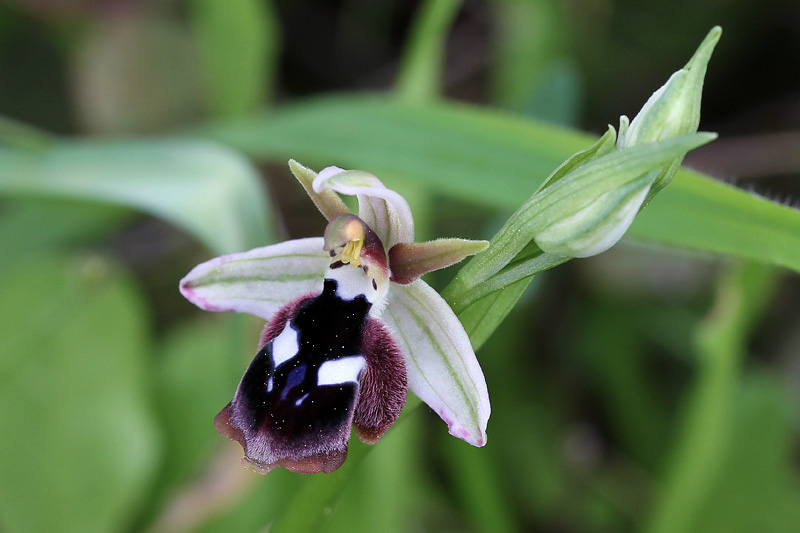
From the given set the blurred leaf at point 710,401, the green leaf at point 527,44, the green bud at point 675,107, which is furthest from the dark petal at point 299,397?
the green leaf at point 527,44

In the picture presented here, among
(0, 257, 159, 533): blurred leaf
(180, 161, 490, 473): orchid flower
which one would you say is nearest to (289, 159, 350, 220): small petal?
(180, 161, 490, 473): orchid flower

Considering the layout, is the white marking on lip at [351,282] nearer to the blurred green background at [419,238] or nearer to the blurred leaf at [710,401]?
the blurred green background at [419,238]

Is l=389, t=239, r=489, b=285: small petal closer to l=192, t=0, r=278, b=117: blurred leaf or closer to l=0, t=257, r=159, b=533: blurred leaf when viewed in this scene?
l=0, t=257, r=159, b=533: blurred leaf

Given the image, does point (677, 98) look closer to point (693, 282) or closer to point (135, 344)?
point (135, 344)


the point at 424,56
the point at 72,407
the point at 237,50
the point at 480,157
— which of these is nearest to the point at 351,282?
the point at 480,157

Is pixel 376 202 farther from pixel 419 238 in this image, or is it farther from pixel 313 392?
pixel 419 238

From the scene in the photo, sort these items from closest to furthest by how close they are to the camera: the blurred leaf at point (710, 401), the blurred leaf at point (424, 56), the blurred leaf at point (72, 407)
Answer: the blurred leaf at point (710, 401)
the blurred leaf at point (72, 407)
the blurred leaf at point (424, 56)
